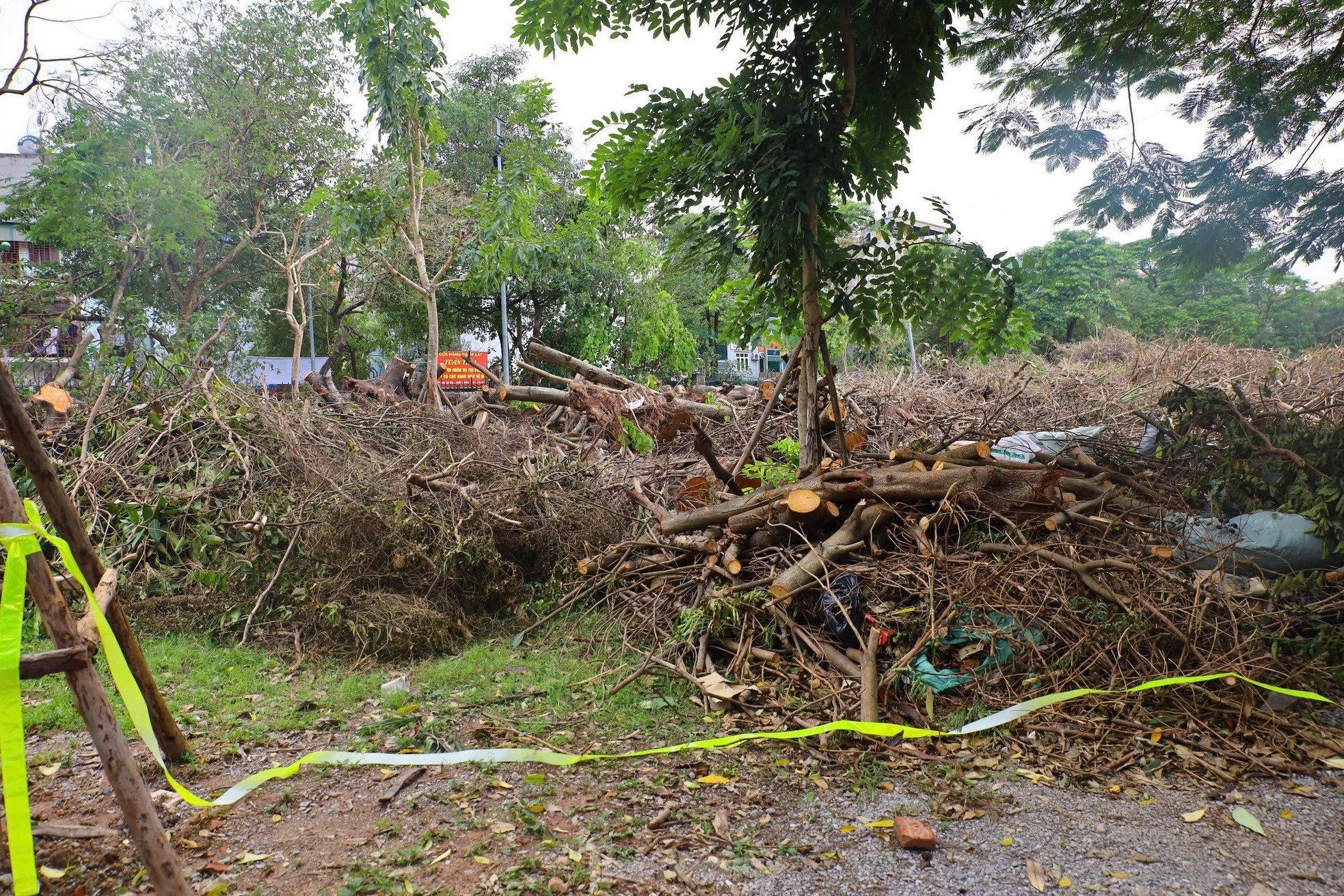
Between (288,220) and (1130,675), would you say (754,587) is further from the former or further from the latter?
(288,220)

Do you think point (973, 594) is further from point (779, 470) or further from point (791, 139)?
point (791, 139)

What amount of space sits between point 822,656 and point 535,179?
966cm

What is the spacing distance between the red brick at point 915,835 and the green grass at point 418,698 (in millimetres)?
1208

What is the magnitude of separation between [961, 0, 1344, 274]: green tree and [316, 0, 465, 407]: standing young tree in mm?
7265

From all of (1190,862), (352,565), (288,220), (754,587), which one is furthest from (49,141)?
(1190,862)

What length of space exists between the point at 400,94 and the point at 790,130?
806 cm

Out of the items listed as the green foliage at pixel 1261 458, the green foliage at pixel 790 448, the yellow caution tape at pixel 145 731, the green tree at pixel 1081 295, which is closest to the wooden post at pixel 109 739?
the yellow caution tape at pixel 145 731

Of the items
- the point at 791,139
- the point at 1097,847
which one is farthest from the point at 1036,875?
the point at 791,139

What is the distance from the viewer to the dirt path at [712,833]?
101 inches

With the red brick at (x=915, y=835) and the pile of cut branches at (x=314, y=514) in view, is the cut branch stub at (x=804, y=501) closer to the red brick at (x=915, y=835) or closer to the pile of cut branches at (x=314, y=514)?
the pile of cut branches at (x=314, y=514)

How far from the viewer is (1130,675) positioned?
153 inches

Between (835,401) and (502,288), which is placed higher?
(502,288)

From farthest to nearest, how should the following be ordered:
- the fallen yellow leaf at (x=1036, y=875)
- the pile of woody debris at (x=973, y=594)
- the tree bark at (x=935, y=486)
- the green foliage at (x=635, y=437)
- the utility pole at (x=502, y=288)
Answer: the utility pole at (x=502, y=288) < the green foliage at (x=635, y=437) < the tree bark at (x=935, y=486) < the pile of woody debris at (x=973, y=594) < the fallen yellow leaf at (x=1036, y=875)

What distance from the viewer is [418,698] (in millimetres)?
4352
